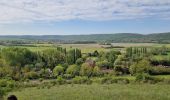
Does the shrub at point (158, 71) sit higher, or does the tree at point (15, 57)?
the tree at point (15, 57)

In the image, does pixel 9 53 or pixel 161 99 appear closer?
pixel 161 99

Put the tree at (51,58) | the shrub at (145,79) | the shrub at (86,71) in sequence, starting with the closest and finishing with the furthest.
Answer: the shrub at (145,79)
the shrub at (86,71)
the tree at (51,58)

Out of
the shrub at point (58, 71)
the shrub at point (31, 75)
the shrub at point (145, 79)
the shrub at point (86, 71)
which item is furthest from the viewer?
the shrub at point (58, 71)

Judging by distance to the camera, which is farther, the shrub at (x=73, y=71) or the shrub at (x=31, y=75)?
the shrub at (x=73, y=71)

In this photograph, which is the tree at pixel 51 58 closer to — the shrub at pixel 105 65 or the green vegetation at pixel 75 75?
the green vegetation at pixel 75 75

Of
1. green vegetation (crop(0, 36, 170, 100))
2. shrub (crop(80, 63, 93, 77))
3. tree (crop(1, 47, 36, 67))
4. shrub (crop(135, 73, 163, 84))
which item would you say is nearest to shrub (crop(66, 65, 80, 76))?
green vegetation (crop(0, 36, 170, 100))

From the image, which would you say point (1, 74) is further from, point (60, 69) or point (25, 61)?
point (25, 61)

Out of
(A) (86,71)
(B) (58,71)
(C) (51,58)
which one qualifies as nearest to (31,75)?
(B) (58,71)

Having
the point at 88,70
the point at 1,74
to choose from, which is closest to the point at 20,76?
the point at 1,74

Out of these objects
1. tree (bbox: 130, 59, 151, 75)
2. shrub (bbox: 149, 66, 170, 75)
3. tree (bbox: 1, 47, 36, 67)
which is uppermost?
tree (bbox: 1, 47, 36, 67)

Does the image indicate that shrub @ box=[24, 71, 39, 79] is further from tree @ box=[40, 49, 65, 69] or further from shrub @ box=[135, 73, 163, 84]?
shrub @ box=[135, 73, 163, 84]

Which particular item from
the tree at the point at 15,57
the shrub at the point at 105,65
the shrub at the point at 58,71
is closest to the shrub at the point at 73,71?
the shrub at the point at 58,71
